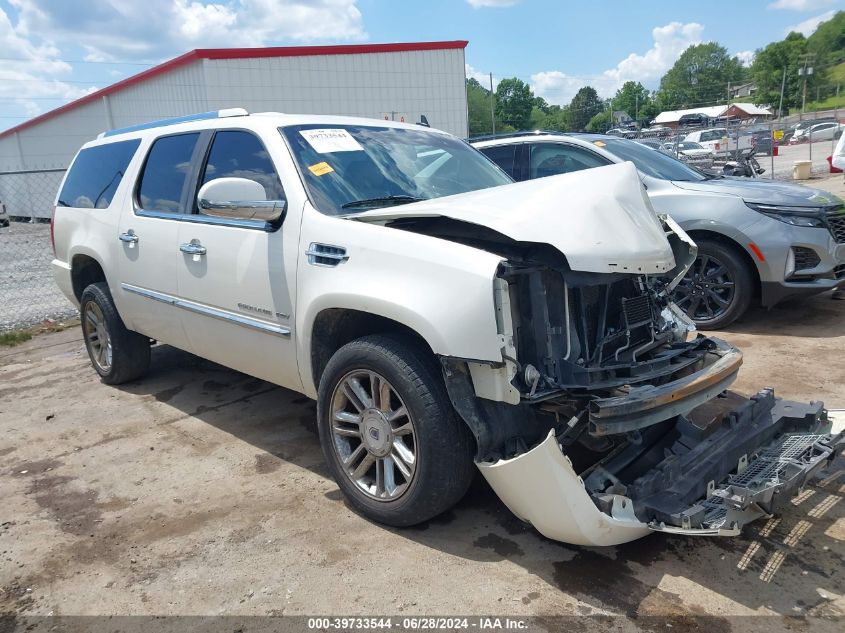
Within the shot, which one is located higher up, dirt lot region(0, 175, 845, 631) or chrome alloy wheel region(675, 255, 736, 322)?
chrome alloy wheel region(675, 255, 736, 322)

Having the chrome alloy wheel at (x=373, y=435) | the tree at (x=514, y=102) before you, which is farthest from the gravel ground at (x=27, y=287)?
the tree at (x=514, y=102)

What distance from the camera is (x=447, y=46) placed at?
802 inches

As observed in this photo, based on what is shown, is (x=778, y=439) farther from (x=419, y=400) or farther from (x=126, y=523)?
(x=126, y=523)

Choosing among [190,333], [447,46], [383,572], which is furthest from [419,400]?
[447,46]

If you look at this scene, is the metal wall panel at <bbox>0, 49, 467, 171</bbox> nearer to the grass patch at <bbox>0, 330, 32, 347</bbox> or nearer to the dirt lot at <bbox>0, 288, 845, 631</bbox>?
the grass patch at <bbox>0, 330, 32, 347</bbox>

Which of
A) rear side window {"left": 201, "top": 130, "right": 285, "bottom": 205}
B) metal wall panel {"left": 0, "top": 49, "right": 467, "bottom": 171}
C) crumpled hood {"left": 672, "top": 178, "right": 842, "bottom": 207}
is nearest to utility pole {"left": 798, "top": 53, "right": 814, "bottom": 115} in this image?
metal wall panel {"left": 0, "top": 49, "right": 467, "bottom": 171}

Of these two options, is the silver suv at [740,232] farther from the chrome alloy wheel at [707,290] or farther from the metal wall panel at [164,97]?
the metal wall panel at [164,97]

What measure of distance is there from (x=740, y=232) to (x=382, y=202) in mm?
3792

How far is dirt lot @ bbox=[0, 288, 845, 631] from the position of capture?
2.61 meters

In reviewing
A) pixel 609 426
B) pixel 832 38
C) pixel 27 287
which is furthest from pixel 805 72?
pixel 609 426

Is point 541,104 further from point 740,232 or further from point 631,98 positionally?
A: point 740,232

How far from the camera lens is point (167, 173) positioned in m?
4.50

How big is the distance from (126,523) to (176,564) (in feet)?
1.88

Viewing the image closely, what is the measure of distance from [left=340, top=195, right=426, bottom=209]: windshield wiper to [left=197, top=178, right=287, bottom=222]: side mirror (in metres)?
0.36
